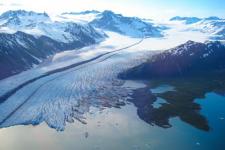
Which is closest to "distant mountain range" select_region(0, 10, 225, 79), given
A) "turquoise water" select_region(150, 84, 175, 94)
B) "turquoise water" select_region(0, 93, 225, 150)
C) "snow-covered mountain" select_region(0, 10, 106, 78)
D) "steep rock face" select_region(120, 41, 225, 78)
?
"snow-covered mountain" select_region(0, 10, 106, 78)

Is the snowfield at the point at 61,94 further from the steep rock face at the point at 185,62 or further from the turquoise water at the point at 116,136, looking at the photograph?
the steep rock face at the point at 185,62

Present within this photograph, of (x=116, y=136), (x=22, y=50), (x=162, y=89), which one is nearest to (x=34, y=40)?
(x=22, y=50)

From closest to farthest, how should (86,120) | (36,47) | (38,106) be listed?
(86,120) → (38,106) → (36,47)

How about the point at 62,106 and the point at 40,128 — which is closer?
the point at 40,128

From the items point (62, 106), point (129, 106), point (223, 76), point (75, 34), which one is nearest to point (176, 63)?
point (223, 76)

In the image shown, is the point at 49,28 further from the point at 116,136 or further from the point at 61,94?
the point at 116,136

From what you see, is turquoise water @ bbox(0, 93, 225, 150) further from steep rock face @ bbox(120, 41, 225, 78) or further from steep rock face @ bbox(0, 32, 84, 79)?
steep rock face @ bbox(0, 32, 84, 79)

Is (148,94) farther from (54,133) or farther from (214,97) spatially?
(54,133)
